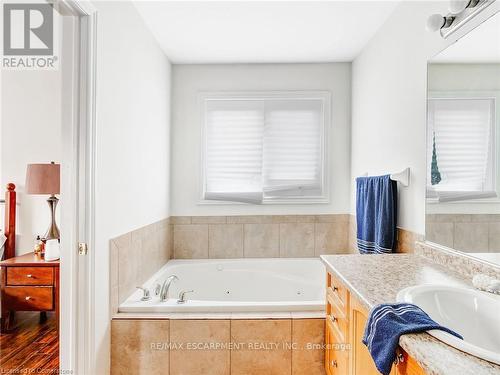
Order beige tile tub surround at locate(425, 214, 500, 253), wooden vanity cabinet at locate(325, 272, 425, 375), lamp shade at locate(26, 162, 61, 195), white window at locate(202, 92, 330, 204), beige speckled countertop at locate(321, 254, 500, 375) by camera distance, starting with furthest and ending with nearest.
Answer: white window at locate(202, 92, 330, 204) → lamp shade at locate(26, 162, 61, 195) → beige tile tub surround at locate(425, 214, 500, 253) → wooden vanity cabinet at locate(325, 272, 425, 375) → beige speckled countertop at locate(321, 254, 500, 375)

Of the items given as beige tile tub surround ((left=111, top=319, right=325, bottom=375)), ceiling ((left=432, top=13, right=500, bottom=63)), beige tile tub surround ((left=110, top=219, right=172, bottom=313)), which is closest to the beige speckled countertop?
beige tile tub surround ((left=111, top=319, right=325, bottom=375))

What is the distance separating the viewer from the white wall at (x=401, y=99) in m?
1.93

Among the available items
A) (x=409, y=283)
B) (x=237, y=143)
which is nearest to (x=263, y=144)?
(x=237, y=143)

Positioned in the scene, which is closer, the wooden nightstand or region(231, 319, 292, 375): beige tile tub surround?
region(231, 319, 292, 375): beige tile tub surround

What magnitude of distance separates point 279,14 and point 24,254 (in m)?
2.90

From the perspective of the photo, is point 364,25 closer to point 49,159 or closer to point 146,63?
point 146,63

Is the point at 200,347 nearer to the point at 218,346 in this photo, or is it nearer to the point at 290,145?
the point at 218,346

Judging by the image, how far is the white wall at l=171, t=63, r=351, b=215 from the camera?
3287mm

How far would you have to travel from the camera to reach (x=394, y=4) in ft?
7.29

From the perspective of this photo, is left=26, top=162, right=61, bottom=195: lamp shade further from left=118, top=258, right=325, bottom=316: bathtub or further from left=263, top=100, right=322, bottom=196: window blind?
left=263, top=100, right=322, bottom=196: window blind

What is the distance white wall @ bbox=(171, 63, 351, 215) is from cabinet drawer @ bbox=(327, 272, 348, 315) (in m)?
1.48

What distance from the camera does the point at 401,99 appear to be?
2.19 metres

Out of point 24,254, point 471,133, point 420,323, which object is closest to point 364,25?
point 471,133

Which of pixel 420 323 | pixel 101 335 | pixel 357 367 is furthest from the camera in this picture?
pixel 101 335
